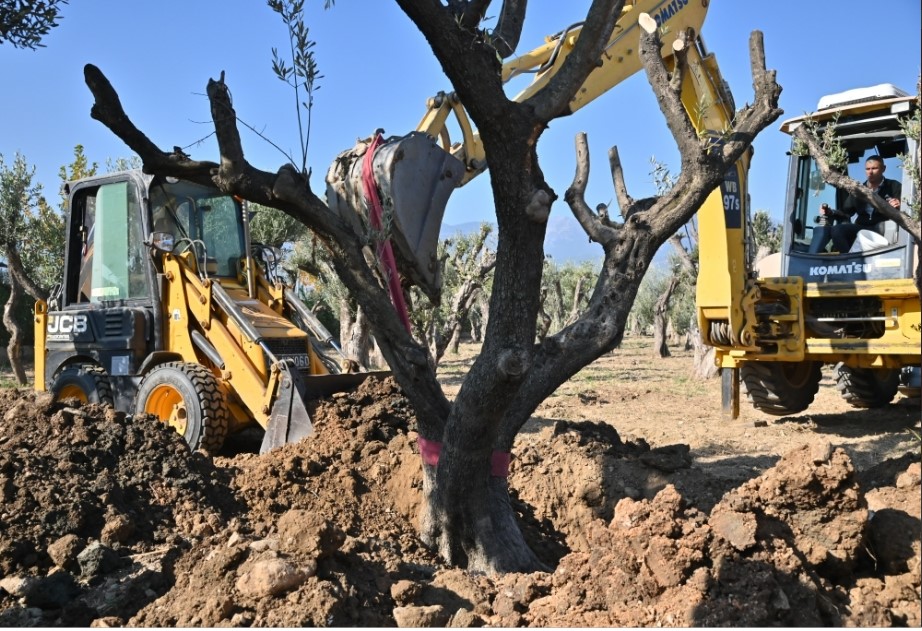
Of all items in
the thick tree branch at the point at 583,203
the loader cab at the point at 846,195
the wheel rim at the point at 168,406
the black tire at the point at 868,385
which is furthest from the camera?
the black tire at the point at 868,385

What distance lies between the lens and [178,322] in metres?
8.45

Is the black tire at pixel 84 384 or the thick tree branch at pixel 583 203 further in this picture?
the black tire at pixel 84 384

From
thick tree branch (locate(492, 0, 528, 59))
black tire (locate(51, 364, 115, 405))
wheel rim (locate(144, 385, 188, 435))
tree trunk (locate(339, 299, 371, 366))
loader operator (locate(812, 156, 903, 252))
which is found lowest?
wheel rim (locate(144, 385, 188, 435))

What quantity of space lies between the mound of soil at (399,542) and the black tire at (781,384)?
4.44 metres

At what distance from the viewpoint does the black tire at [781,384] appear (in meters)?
10.6

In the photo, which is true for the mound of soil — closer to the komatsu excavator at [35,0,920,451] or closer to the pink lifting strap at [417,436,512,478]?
the pink lifting strap at [417,436,512,478]

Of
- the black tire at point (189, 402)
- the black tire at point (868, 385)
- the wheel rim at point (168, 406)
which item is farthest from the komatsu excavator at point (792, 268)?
the wheel rim at point (168, 406)

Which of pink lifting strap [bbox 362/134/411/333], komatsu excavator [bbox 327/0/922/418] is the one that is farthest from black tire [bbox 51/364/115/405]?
komatsu excavator [bbox 327/0/922/418]

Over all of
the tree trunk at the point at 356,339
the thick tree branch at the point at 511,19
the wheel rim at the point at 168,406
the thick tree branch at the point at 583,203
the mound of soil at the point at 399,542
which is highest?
the thick tree branch at the point at 511,19

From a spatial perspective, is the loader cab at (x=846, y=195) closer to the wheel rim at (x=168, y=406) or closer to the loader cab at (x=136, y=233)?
the loader cab at (x=136, y=233)

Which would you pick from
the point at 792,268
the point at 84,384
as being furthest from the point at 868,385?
the point at 84,384

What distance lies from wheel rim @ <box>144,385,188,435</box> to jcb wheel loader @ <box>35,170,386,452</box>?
1cm

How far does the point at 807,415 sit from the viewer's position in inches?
464

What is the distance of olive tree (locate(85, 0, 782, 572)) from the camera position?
4.62m
